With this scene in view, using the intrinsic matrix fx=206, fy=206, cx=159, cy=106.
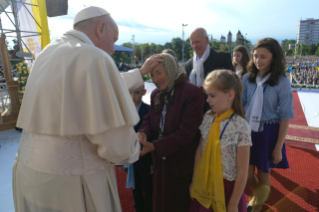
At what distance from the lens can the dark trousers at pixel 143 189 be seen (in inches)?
87.7

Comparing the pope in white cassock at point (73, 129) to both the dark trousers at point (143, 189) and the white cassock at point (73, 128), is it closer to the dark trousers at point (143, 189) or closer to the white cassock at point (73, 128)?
the white cassock at point (73, 128)

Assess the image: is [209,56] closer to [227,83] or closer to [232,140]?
[227,83]

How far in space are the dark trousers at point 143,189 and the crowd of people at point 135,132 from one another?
12 mm

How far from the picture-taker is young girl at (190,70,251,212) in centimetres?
150

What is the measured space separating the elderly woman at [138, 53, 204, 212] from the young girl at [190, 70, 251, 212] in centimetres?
15

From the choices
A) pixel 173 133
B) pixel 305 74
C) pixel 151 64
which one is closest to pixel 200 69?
pixel 151 64

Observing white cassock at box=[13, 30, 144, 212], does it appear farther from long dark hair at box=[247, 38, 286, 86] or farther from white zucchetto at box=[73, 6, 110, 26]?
long dark hair at box=[247, 38, 286, 86]

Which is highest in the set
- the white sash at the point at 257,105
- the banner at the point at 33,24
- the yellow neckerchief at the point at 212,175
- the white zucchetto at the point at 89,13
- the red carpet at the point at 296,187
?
the banner at the point at 33,24

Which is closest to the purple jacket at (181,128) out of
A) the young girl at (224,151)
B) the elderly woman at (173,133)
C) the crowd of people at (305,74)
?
the elderly woman at (173,133)

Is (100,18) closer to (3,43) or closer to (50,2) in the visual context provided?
(3,43)

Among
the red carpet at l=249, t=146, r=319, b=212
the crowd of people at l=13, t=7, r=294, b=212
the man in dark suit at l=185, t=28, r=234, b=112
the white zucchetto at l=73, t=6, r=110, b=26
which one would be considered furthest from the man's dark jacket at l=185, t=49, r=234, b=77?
the white zucchetto at l=73, t=6, r=110, b=26

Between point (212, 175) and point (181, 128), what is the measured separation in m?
0.43

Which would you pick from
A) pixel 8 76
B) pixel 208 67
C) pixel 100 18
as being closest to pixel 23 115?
pixel 100 18

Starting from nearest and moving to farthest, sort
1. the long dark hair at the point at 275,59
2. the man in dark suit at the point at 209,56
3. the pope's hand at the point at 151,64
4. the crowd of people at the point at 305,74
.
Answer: the pope's hand at the point at 151,64, the long dark hair at the point at 275,59, the man in dark suit at the point at 209,56, the crowd of people at the point at 305,74
